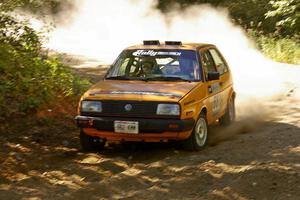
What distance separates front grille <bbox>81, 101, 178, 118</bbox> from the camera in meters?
7.42

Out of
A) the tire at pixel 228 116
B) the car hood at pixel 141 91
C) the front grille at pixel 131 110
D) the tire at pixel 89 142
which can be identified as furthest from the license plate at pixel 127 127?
the tire at pixel 228 116

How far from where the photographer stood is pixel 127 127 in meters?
7.42

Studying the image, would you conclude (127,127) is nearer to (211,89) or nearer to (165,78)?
(165,78)

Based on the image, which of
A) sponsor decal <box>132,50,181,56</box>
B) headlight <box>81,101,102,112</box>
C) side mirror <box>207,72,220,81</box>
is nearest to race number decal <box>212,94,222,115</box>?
side mirror <box>207,72,220,81</box>

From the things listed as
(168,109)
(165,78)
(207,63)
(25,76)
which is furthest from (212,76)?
(25,76)

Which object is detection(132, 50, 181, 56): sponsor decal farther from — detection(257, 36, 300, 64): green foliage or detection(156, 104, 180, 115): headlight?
detection(257, 36, 300, 64): green foliage

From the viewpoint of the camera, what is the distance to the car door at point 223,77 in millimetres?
9195

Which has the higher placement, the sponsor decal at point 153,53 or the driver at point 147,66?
the sponsor decal at point 153,53

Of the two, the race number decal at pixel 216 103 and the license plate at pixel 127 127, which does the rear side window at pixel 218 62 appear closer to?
the race number decal at pixel 216 103

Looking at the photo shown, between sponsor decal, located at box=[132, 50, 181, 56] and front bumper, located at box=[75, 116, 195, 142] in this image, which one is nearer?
front bumper, located at box=[75, 116, 195, 142]

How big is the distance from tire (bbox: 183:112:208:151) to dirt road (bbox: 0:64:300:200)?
12 cm

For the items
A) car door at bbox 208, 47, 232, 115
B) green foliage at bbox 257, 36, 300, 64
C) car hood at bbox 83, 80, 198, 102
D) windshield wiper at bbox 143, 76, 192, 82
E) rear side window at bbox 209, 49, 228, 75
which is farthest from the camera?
green foliage at bbox 257, 36, 300, 64

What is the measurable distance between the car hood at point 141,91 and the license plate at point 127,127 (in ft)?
1.16

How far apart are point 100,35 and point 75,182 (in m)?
20.8
